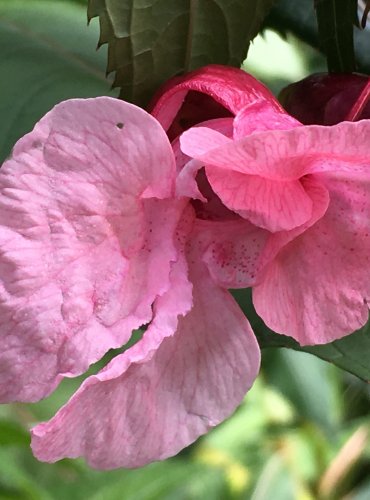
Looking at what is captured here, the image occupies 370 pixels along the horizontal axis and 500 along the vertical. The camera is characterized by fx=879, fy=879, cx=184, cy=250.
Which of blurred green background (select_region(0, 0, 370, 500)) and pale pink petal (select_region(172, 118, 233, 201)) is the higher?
pale pink petal (select_region(172, 118, 233, 201))

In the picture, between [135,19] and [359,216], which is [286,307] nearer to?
[359,216]

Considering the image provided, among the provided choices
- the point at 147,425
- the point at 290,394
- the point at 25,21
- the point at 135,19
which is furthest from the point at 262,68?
the point at 290,394

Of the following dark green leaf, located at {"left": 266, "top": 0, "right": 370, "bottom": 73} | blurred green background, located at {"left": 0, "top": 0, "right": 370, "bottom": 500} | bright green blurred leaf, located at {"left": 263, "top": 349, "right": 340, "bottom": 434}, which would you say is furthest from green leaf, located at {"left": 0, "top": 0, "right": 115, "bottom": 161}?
bright green blurred leaf, located at {"left": 263, "top": 349, "right": 340, "bottom": 434}

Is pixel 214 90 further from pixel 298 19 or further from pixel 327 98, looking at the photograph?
pixel 298 19

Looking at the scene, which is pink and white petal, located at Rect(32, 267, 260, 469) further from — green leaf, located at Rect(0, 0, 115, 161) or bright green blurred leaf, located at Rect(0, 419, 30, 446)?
bright green blurred leaf, located at Rect(0, 419, 30, 446)

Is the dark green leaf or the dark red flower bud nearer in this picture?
the dark red flower bud

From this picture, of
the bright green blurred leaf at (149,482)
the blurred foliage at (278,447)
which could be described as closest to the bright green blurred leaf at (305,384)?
the blurred foliage at (278,447)
